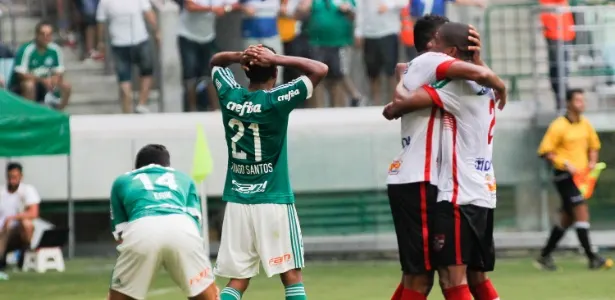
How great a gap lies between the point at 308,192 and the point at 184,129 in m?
1.89

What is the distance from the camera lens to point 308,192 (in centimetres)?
1961

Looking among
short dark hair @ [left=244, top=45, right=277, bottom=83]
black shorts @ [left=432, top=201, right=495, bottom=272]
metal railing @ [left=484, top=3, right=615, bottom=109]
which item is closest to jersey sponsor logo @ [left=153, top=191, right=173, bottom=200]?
short dark hair @ [left=244, top=45, right=277, bottom=83]

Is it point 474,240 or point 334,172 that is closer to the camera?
point 474,240

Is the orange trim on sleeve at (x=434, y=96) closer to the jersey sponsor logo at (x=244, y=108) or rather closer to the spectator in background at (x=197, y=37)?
the jersey sponsor logo at (x=244, y=108)

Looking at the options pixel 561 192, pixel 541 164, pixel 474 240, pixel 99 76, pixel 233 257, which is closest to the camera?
pixel 474 240

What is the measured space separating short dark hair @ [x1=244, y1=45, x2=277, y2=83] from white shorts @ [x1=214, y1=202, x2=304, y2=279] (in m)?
0.89

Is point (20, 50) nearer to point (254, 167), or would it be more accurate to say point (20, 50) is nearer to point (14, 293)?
point (14, 293)

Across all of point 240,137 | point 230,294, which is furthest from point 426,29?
point 230,294

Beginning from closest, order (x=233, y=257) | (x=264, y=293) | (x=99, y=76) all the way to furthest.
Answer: (x=233, y=257) < (x=264, y=293) < (x=99, y=76)

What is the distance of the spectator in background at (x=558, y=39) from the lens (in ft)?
63.6

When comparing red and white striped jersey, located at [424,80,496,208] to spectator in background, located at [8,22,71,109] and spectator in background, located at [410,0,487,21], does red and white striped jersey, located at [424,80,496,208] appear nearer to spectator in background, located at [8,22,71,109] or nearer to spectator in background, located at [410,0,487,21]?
spectator in background, located at [410,0,487,21]

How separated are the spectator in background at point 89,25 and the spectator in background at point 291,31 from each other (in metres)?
2.94

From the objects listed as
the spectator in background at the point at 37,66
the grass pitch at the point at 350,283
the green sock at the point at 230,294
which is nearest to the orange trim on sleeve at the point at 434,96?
the green sock at the point at 230,294

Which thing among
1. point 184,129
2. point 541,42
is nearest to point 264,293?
point 184,129
